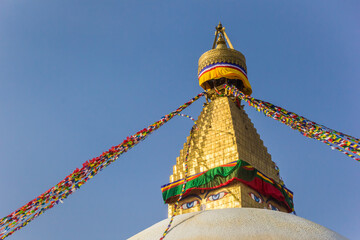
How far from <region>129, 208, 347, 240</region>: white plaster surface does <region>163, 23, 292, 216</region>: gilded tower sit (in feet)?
9.80

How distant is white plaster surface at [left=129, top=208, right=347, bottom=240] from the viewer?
7059 mm

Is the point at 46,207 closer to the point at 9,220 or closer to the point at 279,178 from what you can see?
the point at 9,220

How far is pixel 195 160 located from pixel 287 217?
4888 millimetres

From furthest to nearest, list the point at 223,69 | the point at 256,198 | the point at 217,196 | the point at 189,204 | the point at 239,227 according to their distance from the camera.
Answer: the point at 223,69 < the point at 189,204 < the point at 256,198 < the point at 217,196 < the point at 239,227

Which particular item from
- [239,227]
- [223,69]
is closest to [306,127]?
[239,227]

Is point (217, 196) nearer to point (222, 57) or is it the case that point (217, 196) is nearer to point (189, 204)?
point (189, 204)

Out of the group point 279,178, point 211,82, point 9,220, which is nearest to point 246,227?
point 9,220

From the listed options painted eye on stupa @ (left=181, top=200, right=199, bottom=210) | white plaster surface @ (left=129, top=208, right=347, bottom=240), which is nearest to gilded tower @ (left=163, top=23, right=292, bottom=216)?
painted eye on stupa @ (left=181, top=200, right=199, bottom=210)

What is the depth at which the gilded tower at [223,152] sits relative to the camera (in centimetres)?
1145

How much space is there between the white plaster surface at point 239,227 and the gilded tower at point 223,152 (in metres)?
2.99

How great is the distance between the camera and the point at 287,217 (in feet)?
26.5

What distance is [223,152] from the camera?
40.4 feet

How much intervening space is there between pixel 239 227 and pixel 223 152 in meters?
5.15

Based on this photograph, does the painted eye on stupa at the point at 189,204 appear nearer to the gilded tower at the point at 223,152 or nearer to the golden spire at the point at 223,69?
the gilded tower at the point at 223,152
